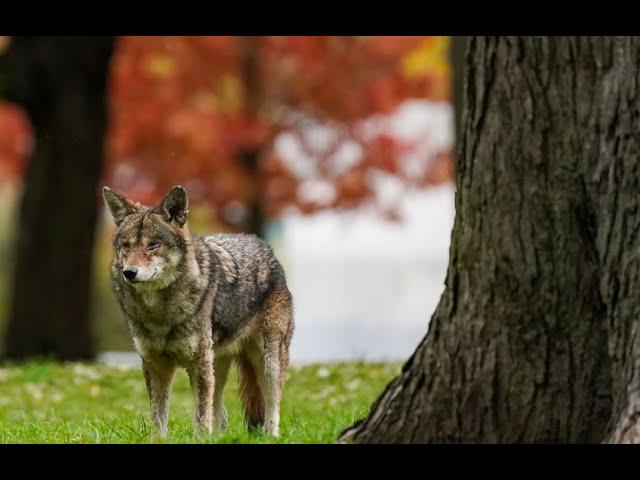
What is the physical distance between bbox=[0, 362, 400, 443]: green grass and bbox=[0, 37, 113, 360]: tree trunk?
295cm

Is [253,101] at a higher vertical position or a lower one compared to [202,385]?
higher

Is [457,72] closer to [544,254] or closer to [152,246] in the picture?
[152,246]

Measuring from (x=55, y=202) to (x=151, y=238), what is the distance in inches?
377

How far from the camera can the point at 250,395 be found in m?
8.00

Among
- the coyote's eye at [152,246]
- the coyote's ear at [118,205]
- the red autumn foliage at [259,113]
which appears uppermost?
the red autumn foliage at [259,113]

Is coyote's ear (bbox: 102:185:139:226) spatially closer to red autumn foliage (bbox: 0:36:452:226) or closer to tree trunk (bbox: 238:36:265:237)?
red autumn foliage (bbox: 0:36:452:226)

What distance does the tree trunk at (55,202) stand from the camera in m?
16.4

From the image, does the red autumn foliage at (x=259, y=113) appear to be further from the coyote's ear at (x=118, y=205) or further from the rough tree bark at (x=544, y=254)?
the rough tree bark at (x=544, y=254)

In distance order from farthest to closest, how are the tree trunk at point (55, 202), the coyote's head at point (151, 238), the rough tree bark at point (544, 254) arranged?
the tree trunk at point (55, 202) → the coyote's head at point (151, 238) → the rough tree bark at point (544, 254)

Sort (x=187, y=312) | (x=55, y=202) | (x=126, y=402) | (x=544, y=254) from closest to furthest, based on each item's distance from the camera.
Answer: (x=544, y=254)
(x=187, y=312)
(x=126, y=402)
(x=55, y=202)

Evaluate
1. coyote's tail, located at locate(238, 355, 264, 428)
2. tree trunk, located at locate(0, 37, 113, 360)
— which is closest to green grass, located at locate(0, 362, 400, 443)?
coyote's tail, located at locate(238, 355, 264, 428)

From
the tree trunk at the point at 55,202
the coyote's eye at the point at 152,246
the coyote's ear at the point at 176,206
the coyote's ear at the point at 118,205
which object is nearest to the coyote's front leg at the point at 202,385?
the coyote's eye at the point at 152,246

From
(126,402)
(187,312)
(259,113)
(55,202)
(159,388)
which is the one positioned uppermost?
(259,113)

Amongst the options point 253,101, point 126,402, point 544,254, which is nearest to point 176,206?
point 544,254
